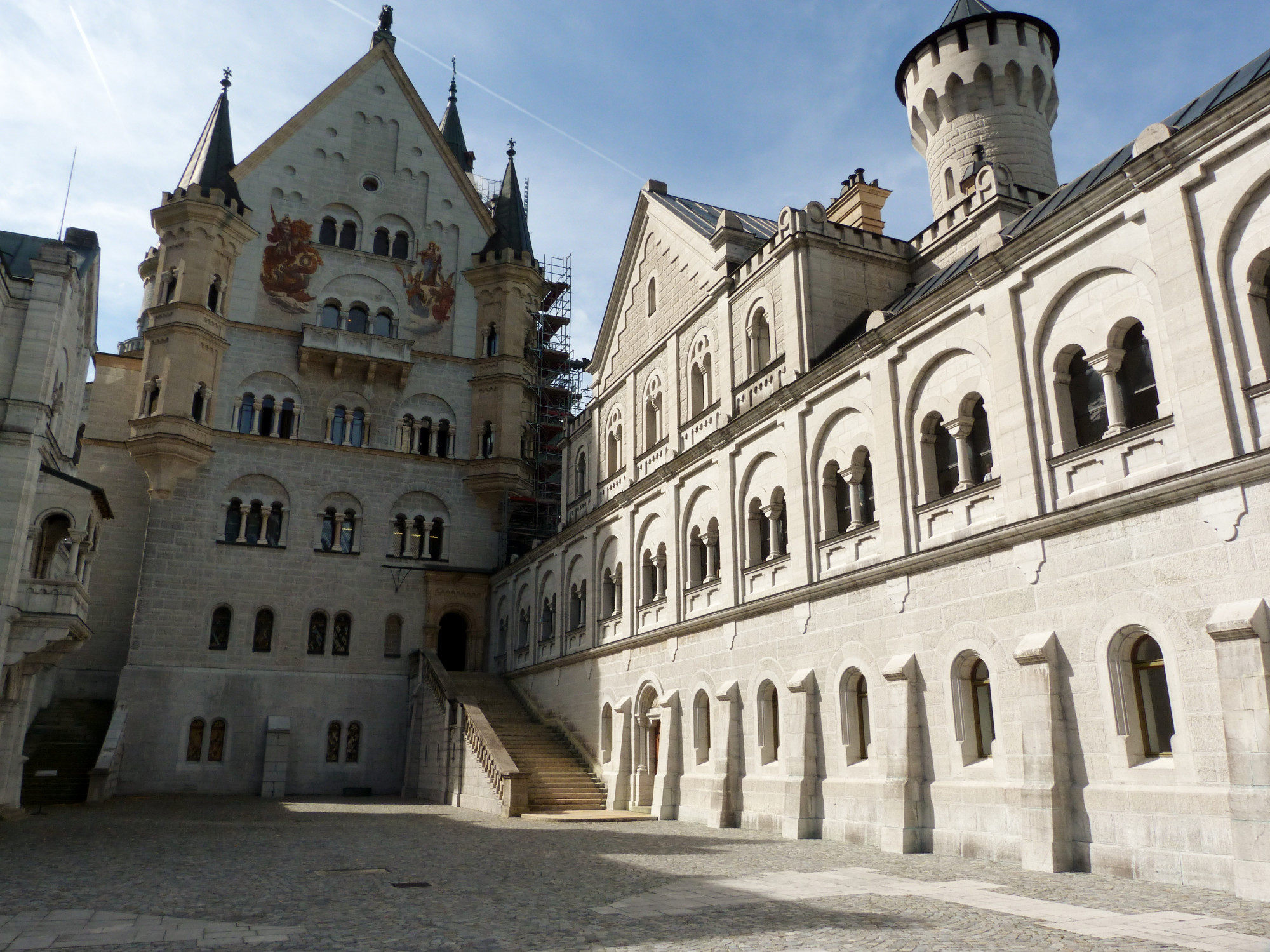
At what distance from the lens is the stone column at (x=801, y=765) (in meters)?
19.6

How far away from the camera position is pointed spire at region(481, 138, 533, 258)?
45.2 m

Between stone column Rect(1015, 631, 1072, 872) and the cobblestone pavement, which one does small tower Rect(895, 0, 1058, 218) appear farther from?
the cobblestone pavement

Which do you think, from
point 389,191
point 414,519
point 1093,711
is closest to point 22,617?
point 414,519

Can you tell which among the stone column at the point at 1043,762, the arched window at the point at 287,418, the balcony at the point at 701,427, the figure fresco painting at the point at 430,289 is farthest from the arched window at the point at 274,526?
the stone column at the point at 1043,762

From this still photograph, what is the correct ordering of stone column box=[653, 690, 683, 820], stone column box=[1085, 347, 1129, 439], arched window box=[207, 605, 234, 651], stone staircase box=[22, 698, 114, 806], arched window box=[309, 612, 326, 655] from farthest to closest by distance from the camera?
arched window box=[309, 612, 326, 655] → arched window box=[207, 605, 234, 651] → stone staircase box=[22, 698, 114, 806] → stone column box=[653, 690, 683, 820] → stone column box=[1085, 347, 1129, 439]

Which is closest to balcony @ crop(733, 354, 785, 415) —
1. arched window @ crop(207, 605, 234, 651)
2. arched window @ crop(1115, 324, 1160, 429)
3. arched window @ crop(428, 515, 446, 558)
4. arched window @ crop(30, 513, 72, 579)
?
arched window @ crop(1115, 324, 1160, 429)

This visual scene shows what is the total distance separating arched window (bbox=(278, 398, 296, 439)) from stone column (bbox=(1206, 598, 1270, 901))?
36109 millimetres

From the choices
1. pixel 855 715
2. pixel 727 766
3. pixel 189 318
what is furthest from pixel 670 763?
pixel 189 318

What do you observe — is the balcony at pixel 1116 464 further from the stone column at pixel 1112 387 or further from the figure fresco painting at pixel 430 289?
the figure fresco painting at pixel 430 289

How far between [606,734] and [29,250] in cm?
2133

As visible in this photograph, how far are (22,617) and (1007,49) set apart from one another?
31.1 m

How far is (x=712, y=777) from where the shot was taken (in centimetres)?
2345

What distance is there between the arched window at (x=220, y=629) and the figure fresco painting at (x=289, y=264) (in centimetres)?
1305

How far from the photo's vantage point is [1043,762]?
14352mm
